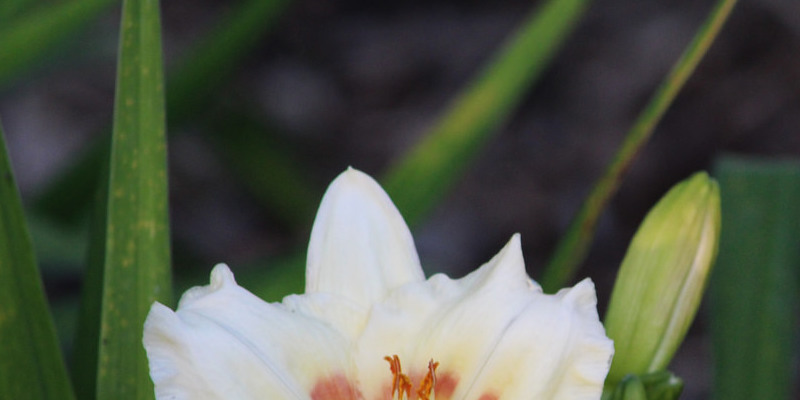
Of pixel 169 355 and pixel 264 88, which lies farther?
pixel 264 88

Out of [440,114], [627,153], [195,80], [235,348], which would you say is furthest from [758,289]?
[440,114]

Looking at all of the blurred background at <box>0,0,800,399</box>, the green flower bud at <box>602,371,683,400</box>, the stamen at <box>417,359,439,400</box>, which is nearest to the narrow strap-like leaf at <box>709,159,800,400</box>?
the green flower bud at <box>602,371,683,400</box>

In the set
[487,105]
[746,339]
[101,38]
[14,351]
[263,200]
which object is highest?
[101,38]

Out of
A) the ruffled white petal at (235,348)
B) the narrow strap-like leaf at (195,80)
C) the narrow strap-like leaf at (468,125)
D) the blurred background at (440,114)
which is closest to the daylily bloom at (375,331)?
the ruffled white petal at (235,348)

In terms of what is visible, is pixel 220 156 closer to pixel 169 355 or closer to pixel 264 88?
pixel 264 88

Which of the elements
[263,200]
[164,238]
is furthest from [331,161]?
[164,238]

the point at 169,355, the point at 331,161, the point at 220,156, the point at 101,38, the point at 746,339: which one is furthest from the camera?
the point at 331,161
